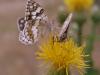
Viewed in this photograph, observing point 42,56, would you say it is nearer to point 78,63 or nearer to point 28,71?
point 78,63

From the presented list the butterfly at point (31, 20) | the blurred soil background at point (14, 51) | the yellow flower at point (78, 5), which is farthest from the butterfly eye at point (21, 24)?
the blurred soil background at point (14, 51)

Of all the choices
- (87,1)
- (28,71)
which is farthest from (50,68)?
(28,71)

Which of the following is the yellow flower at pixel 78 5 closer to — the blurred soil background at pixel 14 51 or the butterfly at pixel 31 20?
the blurred soil background at pixel 14 51

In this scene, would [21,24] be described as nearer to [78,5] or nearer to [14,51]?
[78,5]

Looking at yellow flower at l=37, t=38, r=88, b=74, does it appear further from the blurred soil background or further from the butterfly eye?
the blurred soil background

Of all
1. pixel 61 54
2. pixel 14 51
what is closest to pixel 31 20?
pixel 61 54

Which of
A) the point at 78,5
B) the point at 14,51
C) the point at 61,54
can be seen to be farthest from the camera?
the point at 14,51
